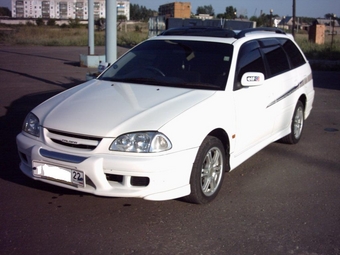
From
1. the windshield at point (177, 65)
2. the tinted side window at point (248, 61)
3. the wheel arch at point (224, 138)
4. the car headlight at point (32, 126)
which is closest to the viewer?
the car headlight at point (32, 126)

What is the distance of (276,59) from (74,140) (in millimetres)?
3369

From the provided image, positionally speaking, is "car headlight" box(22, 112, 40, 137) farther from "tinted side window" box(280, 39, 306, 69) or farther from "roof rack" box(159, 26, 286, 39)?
"tinted side window" box(280, 39, 306, 69)

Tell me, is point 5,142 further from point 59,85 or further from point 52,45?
point 52,45

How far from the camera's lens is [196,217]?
4.43 meters

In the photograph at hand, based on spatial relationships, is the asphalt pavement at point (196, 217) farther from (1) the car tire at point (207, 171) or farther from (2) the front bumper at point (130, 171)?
(2) the front bumper at point (130, 171)

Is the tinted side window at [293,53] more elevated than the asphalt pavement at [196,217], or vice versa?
the tinted side window at [293,53]

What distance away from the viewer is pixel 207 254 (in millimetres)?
3711

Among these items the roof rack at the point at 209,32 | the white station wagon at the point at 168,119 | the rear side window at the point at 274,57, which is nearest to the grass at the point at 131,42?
the rear side window at the point at 274,57

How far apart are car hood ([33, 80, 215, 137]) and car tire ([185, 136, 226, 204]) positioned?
0.45 m

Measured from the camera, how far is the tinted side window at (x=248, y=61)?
540 centimetres

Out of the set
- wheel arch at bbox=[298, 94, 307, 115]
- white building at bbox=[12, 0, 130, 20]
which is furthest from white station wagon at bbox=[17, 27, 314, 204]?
white building at bbox=[12, 0, 130, 20]

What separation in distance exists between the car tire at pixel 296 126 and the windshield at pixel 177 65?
6.67ft

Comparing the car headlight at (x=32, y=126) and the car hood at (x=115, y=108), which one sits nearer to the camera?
the car hood at (x=115, y=108)

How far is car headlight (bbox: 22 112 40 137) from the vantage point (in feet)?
15.2
